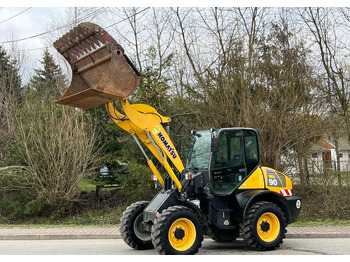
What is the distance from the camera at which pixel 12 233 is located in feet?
43.4

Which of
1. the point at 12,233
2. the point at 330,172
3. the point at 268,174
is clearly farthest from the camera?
the point at 330,172

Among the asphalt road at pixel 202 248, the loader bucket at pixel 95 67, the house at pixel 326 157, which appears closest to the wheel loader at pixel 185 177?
the loader bucket at pixel 95 67

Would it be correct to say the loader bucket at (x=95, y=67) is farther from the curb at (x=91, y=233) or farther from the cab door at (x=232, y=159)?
the curb at (x=91, y=233)

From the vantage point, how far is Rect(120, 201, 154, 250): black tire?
9.63 metres

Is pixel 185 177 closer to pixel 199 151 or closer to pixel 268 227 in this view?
pixel 199 151

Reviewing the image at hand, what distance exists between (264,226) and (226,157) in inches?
61.8

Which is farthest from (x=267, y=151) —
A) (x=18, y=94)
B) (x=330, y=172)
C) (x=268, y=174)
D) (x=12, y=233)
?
(x=18, y=94)

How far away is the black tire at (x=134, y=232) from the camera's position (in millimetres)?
9633

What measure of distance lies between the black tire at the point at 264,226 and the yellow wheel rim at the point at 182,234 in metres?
1.13

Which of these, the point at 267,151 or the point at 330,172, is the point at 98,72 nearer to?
the point at 267,151

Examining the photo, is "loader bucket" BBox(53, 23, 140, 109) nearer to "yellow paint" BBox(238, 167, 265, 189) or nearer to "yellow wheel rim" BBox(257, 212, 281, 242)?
"yellow paint" BBox(238, 167, 265, 189)

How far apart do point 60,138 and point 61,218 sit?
299 centimetres

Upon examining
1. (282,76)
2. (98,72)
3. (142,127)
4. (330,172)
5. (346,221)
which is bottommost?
(346,221)

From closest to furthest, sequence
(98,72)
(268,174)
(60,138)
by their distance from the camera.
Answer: (98,72) → (268,174) → (60,138)
